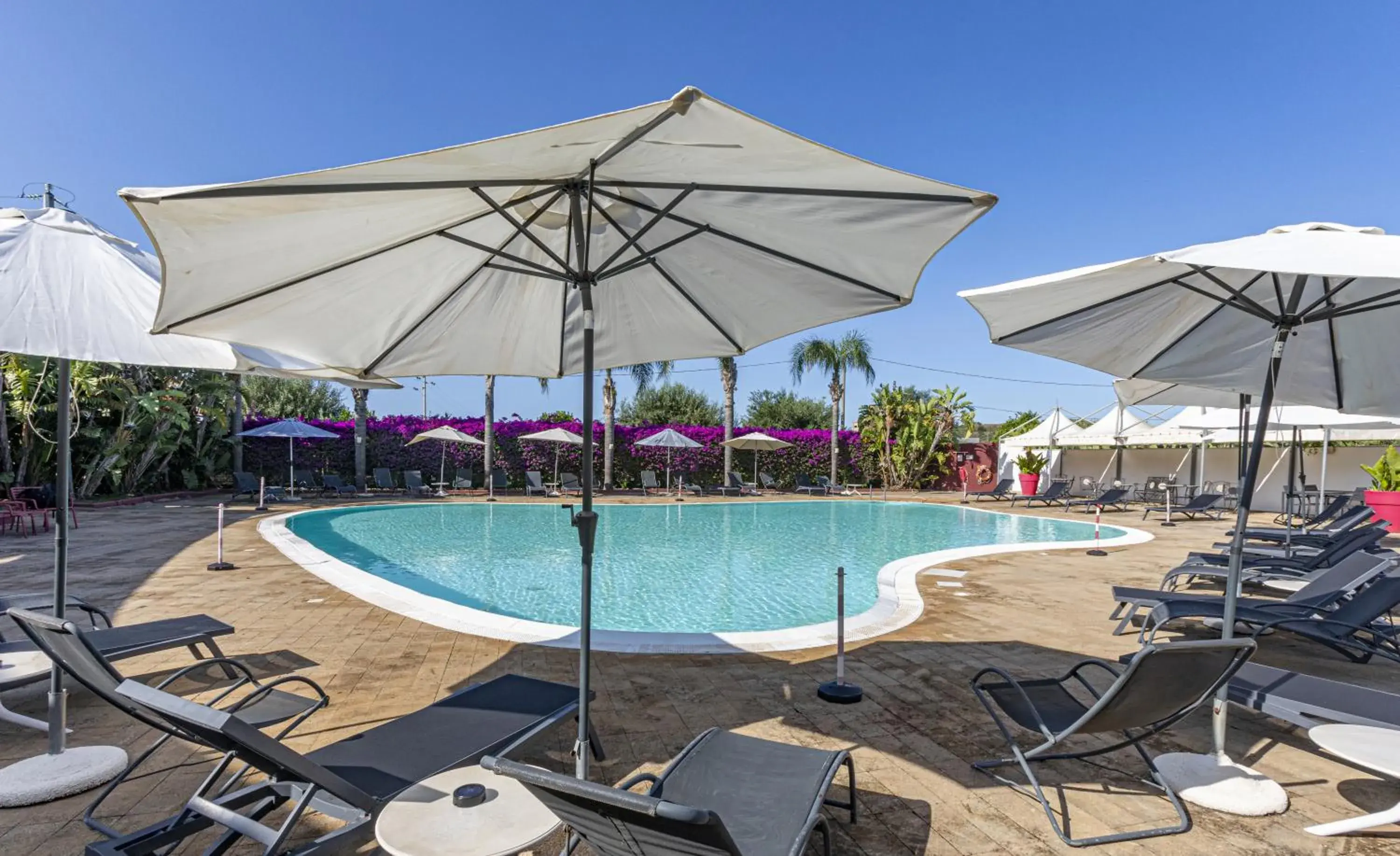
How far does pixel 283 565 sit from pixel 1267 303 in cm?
1078

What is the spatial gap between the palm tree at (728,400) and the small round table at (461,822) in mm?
23680

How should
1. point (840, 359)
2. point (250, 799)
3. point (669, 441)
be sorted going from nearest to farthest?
point (250, 799), point (669, 441), point (840, 359)

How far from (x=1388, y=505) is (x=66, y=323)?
878 inches

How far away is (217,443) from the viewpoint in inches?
850

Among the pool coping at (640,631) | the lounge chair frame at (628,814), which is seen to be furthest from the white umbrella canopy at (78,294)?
the pool coping at (640,631)

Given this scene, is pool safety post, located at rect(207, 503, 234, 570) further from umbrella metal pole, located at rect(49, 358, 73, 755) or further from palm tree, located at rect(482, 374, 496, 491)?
palm tree, located at rect(482, 374, 496, 491)

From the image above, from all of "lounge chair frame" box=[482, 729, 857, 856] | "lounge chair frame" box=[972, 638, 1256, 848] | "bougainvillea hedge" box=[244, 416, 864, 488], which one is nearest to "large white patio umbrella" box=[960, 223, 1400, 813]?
"lounge chair frame" box=[972, 638, 1256, 848]

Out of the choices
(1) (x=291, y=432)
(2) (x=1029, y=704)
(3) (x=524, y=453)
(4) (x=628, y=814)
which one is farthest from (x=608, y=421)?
(4) (x=628, y=814)

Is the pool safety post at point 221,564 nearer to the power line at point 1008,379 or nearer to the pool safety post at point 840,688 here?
the pool safety post at point 840,688

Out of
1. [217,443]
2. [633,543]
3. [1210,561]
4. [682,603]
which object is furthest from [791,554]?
[217,443]

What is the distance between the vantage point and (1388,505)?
50.1 feet

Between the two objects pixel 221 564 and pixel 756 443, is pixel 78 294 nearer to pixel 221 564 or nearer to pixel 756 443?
pixel 221 564

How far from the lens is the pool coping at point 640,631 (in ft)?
18.5

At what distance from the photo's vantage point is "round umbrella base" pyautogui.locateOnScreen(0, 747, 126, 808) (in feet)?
9.89
